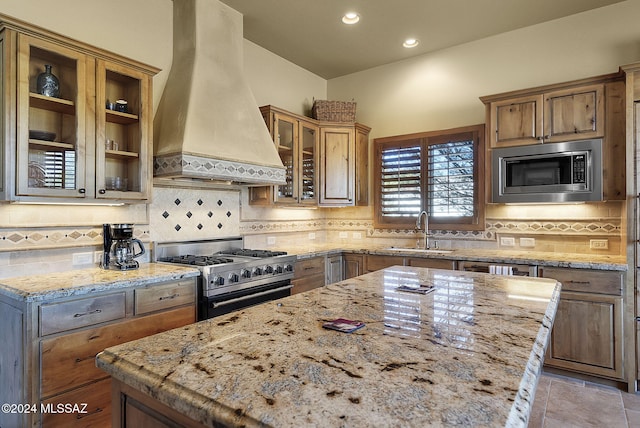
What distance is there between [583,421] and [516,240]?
177cm

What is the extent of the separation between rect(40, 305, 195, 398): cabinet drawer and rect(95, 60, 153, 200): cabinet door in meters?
0.90

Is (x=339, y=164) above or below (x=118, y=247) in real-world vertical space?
above

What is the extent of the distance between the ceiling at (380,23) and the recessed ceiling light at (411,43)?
55 millimetres

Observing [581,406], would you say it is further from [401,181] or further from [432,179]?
[401,181]

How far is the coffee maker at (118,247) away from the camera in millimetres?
2566

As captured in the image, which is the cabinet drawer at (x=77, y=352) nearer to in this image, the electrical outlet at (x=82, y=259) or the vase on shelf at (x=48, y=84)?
the electrical outlet at (x=82, y=259)

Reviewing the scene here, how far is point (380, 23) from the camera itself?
3662mm

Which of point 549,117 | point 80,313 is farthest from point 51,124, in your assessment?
point 549,117

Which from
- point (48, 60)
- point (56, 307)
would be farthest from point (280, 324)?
point (48, 60)

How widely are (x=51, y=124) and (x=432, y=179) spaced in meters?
3.52

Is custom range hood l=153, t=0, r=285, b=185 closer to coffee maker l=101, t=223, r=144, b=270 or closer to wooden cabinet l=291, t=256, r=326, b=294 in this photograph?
coffee maker l=101, t=223, r=144, b=270

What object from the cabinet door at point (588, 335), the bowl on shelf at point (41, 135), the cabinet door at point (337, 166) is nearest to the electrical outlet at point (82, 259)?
the bowl on shelf at point (41, 135)

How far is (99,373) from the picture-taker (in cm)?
207

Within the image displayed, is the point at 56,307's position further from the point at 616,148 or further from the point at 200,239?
the point at 616,148
